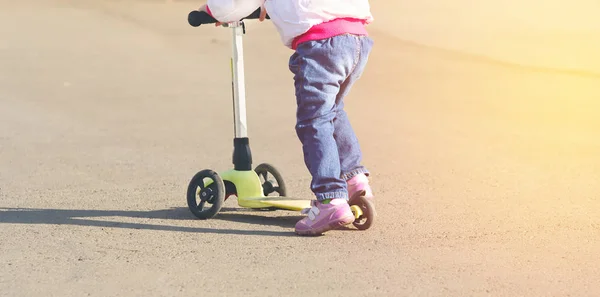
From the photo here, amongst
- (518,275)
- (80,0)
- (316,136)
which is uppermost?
(80,0)

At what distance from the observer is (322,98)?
5.01 metres

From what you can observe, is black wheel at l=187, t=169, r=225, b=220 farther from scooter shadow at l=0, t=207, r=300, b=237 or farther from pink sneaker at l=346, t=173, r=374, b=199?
pink sneaker at l=346, t=173, r=374, b=199

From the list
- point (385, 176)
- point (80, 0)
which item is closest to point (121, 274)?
point (385, 176)

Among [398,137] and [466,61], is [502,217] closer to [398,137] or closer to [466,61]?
[398,137]

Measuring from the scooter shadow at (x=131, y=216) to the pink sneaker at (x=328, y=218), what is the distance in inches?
4.9

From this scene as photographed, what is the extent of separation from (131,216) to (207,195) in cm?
43

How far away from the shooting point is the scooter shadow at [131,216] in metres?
5.19

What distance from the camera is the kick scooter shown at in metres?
5.26

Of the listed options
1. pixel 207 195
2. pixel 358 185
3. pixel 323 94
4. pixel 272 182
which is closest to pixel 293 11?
pixel 323 94

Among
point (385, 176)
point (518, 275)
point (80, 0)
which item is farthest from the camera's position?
point (80, 0)

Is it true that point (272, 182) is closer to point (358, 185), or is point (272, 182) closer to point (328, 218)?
point (358, 185)

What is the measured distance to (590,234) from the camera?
5.07 m

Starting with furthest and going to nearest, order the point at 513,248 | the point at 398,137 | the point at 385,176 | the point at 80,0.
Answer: the point at 80,0, the point at 398,137, the point at 385,176, the point at 513,248

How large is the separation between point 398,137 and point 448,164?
3.68 feet
